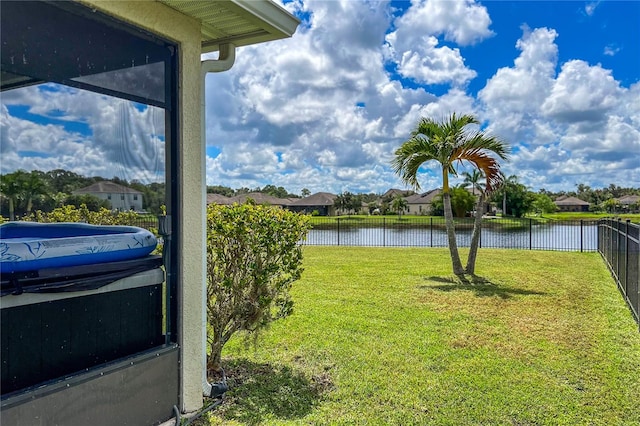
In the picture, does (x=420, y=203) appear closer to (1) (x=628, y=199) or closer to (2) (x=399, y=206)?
(2) (x=399, y=206)

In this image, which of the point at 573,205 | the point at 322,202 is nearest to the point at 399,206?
the point at 322,202

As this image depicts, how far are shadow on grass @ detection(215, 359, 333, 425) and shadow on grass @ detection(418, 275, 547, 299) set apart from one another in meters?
4.59

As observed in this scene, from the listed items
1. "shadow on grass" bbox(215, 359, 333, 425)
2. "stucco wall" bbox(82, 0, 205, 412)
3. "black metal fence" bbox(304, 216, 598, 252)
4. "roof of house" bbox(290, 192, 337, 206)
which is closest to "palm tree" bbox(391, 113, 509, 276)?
"black metal fence" bbox(304, 216, 598, 252)

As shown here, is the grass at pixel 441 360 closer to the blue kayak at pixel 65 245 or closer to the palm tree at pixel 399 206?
the blue kayak at pixel 65 245

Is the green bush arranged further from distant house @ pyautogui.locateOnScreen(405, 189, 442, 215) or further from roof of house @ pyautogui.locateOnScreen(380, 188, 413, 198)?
roof of house @ pyautogui.locateOnScreen(380, 188, 413, 198)

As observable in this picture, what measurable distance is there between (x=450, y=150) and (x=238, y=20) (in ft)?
22.7

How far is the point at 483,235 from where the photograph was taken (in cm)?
2066

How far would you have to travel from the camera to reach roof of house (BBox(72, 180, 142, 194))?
2.72m

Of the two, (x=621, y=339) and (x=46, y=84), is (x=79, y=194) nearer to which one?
(x=46, y=84)

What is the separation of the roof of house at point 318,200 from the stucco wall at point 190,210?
53.4 meters

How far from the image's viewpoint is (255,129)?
1906 cm

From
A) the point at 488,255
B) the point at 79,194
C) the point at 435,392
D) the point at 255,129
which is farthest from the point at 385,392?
the point at 255,129

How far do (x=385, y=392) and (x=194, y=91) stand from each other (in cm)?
277

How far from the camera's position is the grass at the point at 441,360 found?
3.13 m
